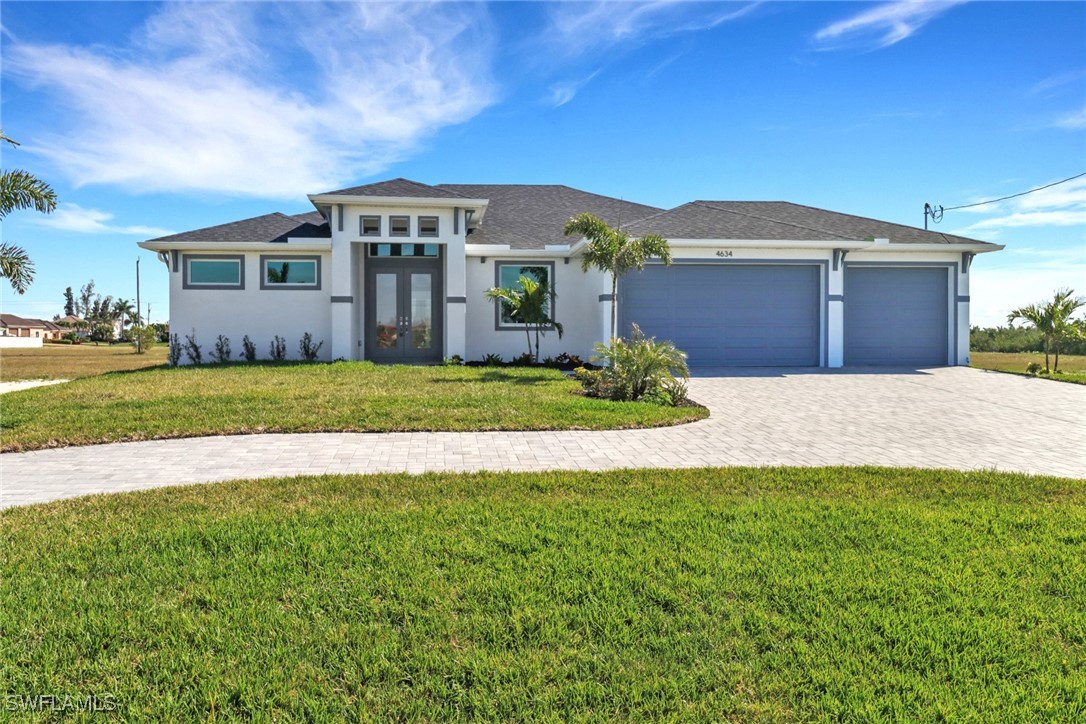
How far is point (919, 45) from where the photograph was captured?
34.2 ft

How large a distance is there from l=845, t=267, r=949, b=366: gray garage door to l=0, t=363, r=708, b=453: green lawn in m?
10.7

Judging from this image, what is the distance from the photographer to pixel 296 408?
9258 millimetres

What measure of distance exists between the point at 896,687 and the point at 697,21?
33.1 feet

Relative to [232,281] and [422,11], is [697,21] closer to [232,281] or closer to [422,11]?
[422,11]

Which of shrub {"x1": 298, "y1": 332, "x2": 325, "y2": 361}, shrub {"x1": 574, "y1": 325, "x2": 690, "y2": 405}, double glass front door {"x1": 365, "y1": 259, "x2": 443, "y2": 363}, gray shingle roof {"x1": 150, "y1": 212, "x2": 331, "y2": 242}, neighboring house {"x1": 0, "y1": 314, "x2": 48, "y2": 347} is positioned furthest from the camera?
neighboring house {"x1": 0, "y1": 314, "x2": 48, "y2": 347}

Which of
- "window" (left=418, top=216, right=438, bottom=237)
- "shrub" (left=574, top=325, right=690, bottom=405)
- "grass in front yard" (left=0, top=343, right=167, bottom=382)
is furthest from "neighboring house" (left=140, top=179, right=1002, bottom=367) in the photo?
"shrub" (left=574, top=325, right=690, bottom=405)

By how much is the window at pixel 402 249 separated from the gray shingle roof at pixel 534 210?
4.15 ft

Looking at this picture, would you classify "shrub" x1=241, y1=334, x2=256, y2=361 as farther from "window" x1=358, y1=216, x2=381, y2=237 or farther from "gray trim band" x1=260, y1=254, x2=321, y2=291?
"window" x1=358, y1=216, x2=381, y2=237

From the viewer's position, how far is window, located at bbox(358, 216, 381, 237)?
1705 centimetres

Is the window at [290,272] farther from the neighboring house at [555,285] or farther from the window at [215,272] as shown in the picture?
the window at [215,272]

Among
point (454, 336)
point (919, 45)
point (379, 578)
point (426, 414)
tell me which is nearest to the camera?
point (379, 578)

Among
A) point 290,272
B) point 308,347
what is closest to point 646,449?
point 308,347

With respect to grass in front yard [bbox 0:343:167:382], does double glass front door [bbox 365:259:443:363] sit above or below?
above

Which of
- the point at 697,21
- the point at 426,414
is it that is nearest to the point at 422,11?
the point at 697,21
